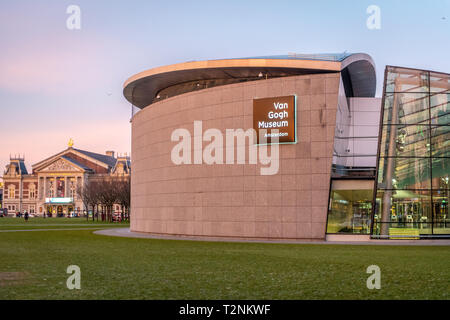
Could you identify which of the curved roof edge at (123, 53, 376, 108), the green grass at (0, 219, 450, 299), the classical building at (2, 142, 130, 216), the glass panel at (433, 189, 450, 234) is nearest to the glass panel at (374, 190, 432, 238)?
the glass panel at (433, 189, 450, 234)

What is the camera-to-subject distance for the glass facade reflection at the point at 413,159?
29.4 meters

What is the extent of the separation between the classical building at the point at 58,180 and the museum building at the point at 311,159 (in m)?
109

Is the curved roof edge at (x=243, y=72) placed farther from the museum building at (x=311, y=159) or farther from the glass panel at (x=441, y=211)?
the glass panel at (x=441, y=211)

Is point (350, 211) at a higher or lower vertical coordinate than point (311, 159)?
lower

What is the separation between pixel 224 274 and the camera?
14922mm

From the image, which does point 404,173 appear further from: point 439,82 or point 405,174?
point 439,82

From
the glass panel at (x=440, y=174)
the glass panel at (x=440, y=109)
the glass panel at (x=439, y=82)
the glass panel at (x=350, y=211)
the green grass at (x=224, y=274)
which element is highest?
the glass panel at (x=439, y=82)

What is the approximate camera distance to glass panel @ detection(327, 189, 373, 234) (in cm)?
2970

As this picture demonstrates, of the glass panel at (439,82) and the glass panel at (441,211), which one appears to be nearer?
the glass panel at (441,211)

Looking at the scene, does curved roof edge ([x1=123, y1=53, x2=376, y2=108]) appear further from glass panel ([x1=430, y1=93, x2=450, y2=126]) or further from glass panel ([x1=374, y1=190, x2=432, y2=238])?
glass panel ([x1=374, y1=190, x2=432, y2=238])

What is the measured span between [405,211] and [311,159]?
6076mm

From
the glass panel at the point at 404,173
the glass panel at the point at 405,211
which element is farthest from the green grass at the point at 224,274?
the glass panel at the point at 404,173

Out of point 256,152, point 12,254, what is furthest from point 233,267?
point 256,152

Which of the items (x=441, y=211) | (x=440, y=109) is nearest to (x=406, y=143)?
(x=440, y=109)
